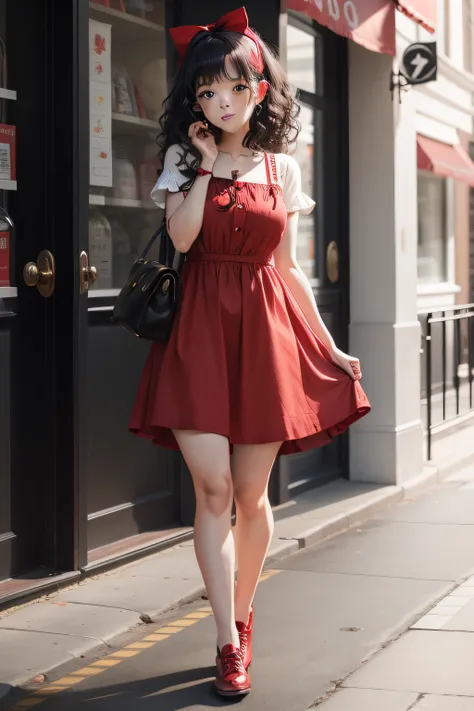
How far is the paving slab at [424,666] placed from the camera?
3.94 metres

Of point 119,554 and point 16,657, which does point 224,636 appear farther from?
point 119,554

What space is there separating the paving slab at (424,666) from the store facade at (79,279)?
150 cm

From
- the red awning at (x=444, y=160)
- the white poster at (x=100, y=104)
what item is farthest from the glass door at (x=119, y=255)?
the red awning at (x=444, y=160)

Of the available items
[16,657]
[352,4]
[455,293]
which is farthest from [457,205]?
[16,657]

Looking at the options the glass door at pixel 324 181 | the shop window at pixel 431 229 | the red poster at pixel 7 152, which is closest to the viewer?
the red poster at pixel 7 152

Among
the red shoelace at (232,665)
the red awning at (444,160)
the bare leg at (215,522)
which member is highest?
the red awning at (444,160)

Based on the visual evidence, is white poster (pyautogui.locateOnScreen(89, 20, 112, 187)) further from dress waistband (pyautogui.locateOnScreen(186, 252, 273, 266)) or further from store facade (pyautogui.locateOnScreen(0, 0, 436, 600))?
dress waistband (pyautogui.locateOnScreen(186, 252, 273, 266))

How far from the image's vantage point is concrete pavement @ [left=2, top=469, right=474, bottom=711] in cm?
390

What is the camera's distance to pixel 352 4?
6965mm

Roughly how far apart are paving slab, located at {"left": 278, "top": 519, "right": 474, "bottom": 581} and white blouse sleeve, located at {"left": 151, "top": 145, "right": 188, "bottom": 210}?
239 centimetres

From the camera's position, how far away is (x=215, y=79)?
12.9ft

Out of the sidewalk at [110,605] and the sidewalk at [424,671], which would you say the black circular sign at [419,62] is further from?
the sidewalk at [424,671]

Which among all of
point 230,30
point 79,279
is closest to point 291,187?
point 230,30

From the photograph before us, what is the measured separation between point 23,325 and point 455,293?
8065mm
